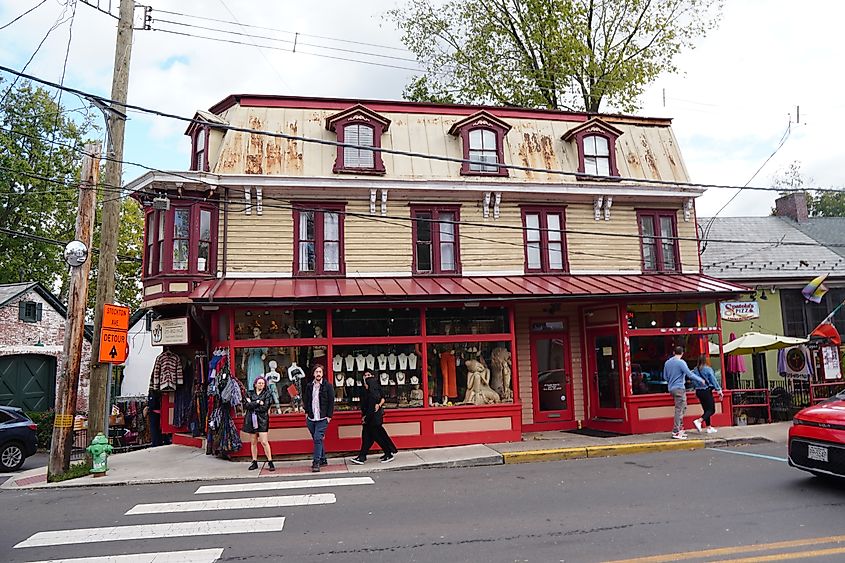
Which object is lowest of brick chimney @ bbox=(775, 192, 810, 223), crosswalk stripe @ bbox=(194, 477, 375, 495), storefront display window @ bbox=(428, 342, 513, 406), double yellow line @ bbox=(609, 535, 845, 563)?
double yellow line @ bbox=(609, 535, 845, 563)

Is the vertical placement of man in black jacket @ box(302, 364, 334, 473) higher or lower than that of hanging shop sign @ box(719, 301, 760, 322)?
lower

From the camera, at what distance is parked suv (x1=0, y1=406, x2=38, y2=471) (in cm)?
1490

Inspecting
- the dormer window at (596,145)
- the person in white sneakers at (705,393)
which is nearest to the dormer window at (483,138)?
the dormer window at (596,145)

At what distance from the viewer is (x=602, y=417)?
1620cm

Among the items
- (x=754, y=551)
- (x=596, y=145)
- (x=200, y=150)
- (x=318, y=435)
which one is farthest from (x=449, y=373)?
(x=754, y=551)

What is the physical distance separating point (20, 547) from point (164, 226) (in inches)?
352

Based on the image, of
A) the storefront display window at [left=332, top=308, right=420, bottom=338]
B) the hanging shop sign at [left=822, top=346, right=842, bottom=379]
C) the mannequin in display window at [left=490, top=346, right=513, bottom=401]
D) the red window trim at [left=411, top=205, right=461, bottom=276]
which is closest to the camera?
the storefront display window at [left=332, top=308, right=420, bottom=338]

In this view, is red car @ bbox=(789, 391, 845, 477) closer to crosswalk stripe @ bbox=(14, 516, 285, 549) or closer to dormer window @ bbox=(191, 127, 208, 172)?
crosswalk stripe @ bbox=(14, 516, 285, 549)

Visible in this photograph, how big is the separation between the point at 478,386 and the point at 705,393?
195 inches

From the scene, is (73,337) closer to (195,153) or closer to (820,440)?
(195,153)

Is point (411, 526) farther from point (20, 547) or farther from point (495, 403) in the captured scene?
point (495, 403)

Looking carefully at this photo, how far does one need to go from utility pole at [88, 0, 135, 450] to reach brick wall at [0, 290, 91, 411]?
31.7 ft

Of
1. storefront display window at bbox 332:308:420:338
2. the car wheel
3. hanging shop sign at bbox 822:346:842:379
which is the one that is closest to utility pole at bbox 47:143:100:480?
the car wheel

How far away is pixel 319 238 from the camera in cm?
1564
